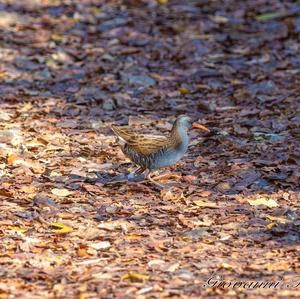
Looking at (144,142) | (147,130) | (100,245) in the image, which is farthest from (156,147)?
(147,130)

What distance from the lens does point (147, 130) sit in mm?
10234

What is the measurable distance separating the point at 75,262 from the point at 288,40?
764 centimetres

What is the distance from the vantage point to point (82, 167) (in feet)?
29.6

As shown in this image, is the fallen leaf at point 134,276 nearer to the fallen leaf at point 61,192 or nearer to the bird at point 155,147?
the fallen leaf at point 61,192

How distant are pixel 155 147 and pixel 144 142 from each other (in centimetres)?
13

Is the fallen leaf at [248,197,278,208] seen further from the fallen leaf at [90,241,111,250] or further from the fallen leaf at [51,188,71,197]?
the fallen leaf at [51,188,71,197]

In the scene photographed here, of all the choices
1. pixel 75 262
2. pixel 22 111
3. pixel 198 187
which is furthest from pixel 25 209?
pixel 22 111

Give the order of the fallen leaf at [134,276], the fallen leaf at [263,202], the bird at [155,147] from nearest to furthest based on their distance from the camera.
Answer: the fallen leaf at [134,276] → the fallen leaf at [263,202] → the bird at [155,147]

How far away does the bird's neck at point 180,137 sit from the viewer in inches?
333

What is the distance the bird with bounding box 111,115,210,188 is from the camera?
27.6 ft

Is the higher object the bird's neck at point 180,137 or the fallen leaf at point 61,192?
the bird's neck at point 180,137

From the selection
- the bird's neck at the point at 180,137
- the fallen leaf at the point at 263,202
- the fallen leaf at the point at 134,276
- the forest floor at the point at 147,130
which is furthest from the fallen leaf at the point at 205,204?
the fallen leaf at the point at 134,276

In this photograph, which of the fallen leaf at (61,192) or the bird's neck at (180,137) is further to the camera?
the bird's neck at (180,137)

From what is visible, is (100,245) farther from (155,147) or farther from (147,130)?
(147,130)
